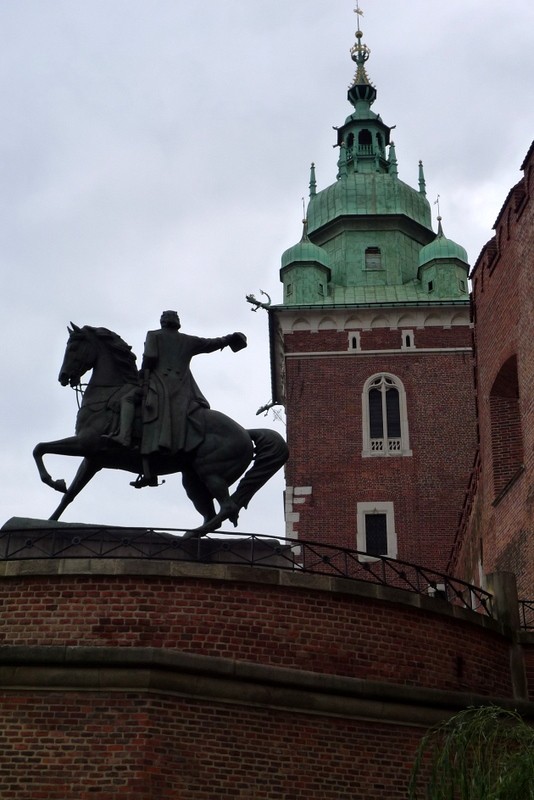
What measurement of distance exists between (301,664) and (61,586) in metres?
2.86

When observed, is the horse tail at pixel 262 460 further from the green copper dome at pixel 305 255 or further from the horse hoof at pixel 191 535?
the green copper dome at pixel 305 255

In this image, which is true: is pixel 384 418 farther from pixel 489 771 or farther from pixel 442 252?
pixel 489 771

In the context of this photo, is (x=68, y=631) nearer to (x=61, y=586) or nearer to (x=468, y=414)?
(x=61, y=586)

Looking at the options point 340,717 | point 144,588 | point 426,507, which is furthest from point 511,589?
point 426,507

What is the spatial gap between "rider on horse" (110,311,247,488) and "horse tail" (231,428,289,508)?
832 mm

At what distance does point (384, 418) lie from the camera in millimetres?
46438

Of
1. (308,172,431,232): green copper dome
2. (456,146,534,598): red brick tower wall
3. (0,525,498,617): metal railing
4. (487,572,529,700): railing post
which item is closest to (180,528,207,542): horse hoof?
(0,525,498,617): metal railing

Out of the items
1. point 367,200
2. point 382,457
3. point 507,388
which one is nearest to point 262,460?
Answer: point 507,388

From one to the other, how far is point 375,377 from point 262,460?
2877 cm

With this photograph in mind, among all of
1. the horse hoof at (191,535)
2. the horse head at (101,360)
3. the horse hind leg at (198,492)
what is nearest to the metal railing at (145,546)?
the horse hoof at (191,535)

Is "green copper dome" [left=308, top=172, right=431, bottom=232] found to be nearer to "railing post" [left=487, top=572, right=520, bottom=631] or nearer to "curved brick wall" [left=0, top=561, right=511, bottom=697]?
"railing post" [left=487, top=572, right=520, bottom=631]

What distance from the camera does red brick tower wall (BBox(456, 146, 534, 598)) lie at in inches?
940

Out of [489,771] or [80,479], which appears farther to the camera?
[80,479]

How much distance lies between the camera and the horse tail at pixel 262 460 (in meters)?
18.6
